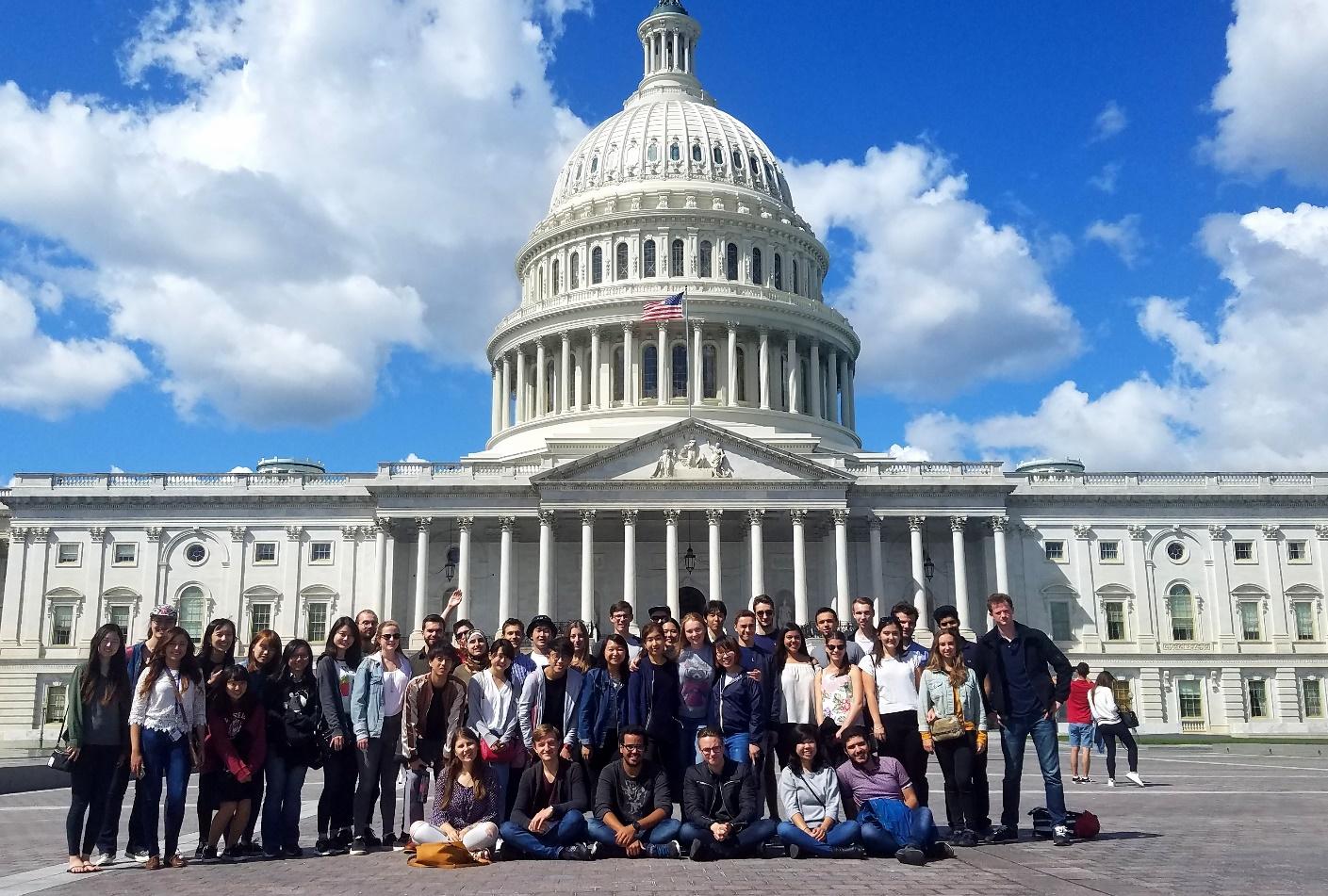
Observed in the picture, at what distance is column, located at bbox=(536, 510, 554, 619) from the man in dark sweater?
44.2m

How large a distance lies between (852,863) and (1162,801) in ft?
31.6

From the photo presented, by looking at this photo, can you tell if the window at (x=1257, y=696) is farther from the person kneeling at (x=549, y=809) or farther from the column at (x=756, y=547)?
the person kneeling at (x=549, y=809)

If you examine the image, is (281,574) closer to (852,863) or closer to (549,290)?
(549,290)

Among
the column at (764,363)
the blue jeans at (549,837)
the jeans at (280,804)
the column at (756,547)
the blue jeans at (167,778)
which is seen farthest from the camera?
the column at (764,363)

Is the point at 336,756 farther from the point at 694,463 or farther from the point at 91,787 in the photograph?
the point at 694,463

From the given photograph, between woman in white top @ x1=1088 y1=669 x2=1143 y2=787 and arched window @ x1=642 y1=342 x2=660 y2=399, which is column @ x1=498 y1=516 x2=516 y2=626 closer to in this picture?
arched window @ x1=642 y1=342 x2=660 y2=399

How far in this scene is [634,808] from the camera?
550 inches

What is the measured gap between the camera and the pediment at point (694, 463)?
193 ft

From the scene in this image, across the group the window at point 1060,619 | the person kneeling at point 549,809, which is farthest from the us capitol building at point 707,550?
the person kneeling at point 549,809

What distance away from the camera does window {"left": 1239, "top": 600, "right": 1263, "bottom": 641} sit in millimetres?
63781

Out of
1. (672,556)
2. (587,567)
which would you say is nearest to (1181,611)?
(672,556)

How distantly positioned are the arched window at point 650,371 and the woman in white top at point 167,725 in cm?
6085

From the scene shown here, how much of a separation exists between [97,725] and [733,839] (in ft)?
25.3

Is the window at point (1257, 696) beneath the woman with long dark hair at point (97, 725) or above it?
beneath
